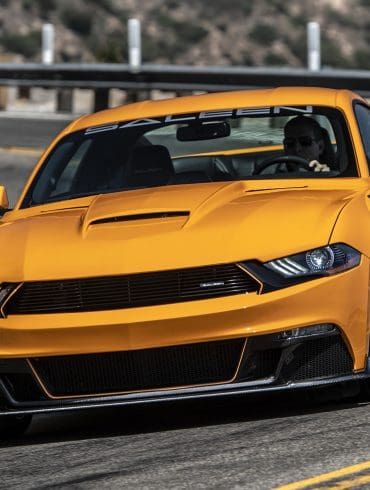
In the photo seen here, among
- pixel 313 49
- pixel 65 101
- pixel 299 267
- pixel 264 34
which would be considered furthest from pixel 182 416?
pixel 264 34

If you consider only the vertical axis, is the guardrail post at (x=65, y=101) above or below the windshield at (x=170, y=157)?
below

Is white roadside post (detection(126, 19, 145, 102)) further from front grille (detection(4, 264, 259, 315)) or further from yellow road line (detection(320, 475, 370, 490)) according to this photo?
yellow road line (detection(320, 475, 370, 490))

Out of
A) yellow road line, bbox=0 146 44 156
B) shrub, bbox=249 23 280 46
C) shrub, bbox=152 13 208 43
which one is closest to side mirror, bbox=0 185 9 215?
yellow road line, bbox=0 146 44 156

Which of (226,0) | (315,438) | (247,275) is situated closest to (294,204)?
(247,275)

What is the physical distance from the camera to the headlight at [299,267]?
582 cm

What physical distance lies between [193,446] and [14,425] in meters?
1.07

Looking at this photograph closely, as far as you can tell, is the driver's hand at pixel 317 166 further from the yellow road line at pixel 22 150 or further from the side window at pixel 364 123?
the yellow road line at pixel 22 150

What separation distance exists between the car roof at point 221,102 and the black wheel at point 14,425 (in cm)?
227

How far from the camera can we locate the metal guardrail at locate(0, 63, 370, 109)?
62.6ft

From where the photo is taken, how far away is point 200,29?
82.5 m

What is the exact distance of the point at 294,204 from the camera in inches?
251

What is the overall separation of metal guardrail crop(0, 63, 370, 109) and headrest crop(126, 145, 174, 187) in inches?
444

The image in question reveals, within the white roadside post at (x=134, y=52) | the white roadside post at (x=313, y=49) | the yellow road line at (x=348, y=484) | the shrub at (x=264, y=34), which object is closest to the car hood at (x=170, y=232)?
the yellow road line at (x=348, y=484)

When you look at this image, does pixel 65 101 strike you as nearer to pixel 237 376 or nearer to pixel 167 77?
pixel 167 77
